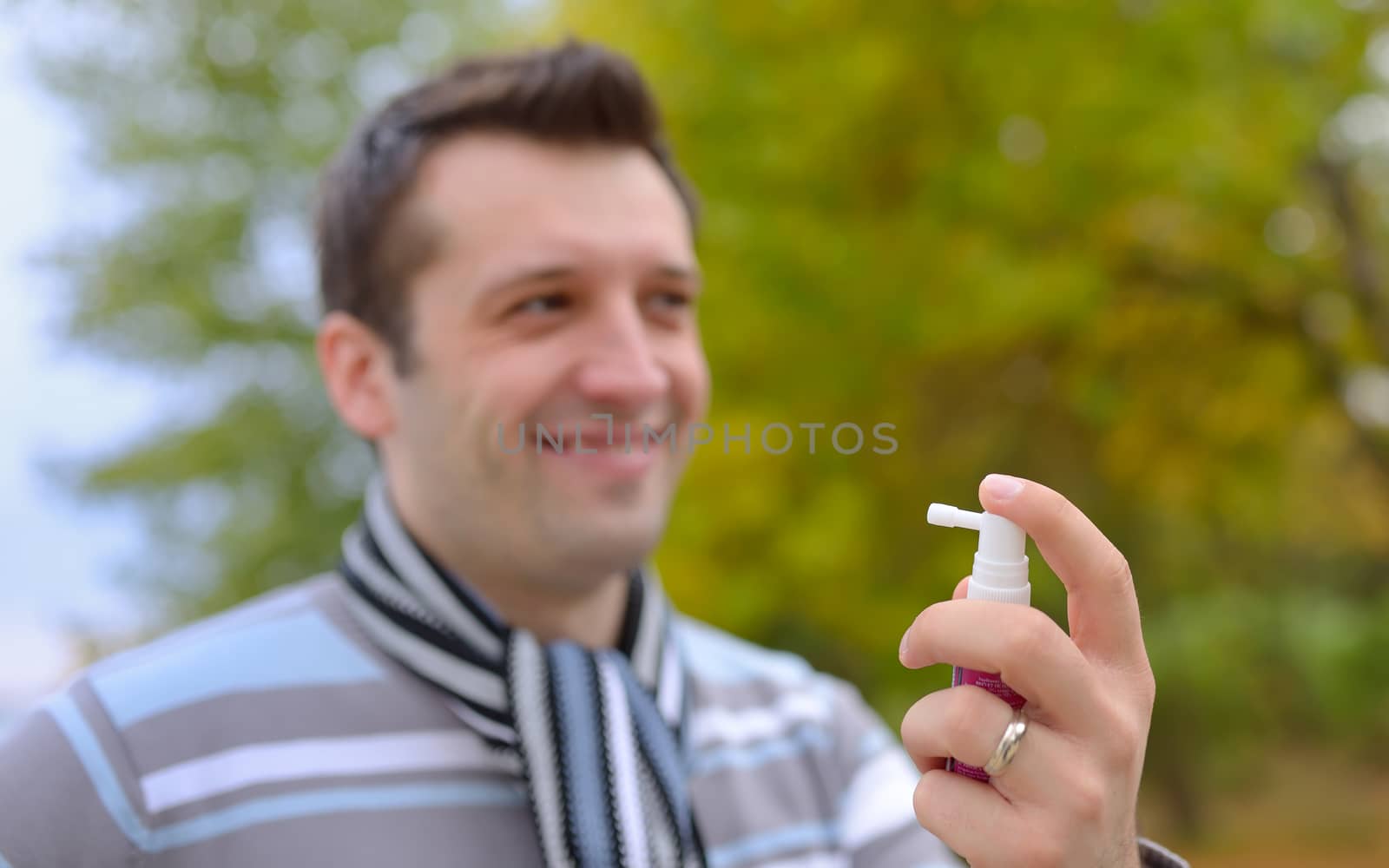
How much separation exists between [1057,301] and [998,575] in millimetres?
2327

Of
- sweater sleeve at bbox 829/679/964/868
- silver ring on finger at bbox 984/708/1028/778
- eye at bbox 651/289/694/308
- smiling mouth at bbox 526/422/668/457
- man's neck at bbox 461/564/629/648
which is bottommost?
sweater sleeve at bbox 829/679/964/868

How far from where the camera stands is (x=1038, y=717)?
25.6 inches

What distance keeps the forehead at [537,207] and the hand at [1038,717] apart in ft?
2.26

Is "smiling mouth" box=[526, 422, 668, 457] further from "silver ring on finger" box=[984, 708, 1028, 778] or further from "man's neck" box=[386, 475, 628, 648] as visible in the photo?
"silver ring on finger" box=[984, 708, 1028, 778]

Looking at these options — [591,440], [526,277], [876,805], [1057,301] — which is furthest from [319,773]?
[1057,301]

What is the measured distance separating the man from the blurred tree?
0.93m

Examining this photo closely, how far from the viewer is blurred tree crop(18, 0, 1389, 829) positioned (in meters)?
2.46

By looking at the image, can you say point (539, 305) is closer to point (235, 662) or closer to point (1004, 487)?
point (235, 662)

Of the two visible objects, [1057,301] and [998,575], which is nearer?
[998,575]

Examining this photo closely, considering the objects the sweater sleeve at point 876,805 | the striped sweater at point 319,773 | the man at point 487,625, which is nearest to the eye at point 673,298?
the man at point 487,625

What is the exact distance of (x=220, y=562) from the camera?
503cm

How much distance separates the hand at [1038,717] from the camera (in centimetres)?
62

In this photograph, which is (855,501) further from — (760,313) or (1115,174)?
(1115,174)

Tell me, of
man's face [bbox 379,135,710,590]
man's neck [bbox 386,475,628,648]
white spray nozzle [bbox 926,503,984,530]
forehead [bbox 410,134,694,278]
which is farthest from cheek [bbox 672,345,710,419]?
white spray nozzle [bbox 926,503,984,530]
